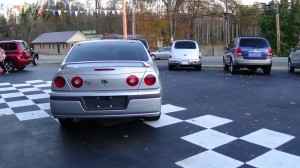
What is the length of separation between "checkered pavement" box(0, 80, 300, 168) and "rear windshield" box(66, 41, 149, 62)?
48.1 inches

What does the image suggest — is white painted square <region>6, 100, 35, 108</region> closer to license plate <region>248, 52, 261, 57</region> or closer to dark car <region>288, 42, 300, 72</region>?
license plate <region>248, 52, 261, 57</region>

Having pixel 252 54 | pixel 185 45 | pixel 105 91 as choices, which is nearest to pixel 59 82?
pixel 105 91

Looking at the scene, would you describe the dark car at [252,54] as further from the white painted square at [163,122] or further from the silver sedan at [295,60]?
the white painted square at [163,122]

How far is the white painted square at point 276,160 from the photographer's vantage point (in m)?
3.92

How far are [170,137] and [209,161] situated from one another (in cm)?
107

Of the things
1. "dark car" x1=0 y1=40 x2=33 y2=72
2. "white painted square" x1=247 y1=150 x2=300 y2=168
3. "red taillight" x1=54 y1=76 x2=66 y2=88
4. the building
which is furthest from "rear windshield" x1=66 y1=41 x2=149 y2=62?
the building

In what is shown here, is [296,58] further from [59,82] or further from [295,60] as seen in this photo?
[59,82]

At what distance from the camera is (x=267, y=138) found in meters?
4.91

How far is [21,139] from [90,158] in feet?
4.87

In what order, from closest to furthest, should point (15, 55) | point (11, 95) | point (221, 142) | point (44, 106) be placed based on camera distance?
1. point (221, 142)
2. point (44, 106)
3. point (11, 95)
4. point (15, 55)

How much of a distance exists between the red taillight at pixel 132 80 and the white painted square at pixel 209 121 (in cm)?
146

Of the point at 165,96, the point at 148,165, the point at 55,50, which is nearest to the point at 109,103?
the point at 148,165

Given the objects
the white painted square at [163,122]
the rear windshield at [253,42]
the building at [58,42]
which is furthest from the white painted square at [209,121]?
the building at [58,42]

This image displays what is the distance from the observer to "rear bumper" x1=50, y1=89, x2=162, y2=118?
4797 millimetres
